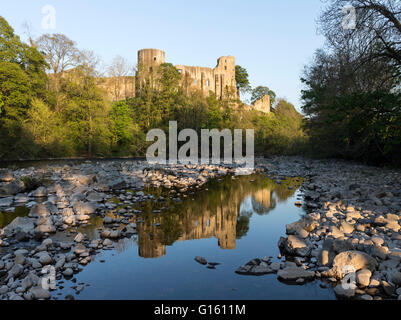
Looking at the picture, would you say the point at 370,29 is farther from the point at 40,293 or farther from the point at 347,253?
the point at 40,293

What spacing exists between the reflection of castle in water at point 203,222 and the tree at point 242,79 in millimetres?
50442

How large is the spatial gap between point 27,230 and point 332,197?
837 centimetres

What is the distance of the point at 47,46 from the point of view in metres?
25.7

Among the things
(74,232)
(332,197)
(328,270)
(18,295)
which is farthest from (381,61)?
(18,295)

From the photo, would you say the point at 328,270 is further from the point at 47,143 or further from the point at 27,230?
the point at 47,143

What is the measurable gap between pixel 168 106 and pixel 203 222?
985 inches

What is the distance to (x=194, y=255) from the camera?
490 cm

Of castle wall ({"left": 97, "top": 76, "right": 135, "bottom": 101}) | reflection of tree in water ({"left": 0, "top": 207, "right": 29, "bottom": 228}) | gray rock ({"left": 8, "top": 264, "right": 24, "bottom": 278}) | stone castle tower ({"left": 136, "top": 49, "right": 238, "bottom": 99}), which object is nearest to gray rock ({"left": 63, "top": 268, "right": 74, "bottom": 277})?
gray rock ({"left": 8, "top": 264, "right": 24, "bottom": 278})

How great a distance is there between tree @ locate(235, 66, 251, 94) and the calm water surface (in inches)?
2041

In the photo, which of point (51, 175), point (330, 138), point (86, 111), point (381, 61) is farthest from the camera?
point (86, 111)

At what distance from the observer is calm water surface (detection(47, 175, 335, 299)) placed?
353 cm

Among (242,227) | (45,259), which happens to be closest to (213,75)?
(242,227)

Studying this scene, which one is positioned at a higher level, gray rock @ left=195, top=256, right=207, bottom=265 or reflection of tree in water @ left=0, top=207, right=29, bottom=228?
reflection of tree in water @ left=0, top=207, right=29, bottom=228

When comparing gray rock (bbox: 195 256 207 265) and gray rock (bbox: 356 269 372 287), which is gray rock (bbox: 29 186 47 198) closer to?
gray rock (bbox: 195 256 207 265)
